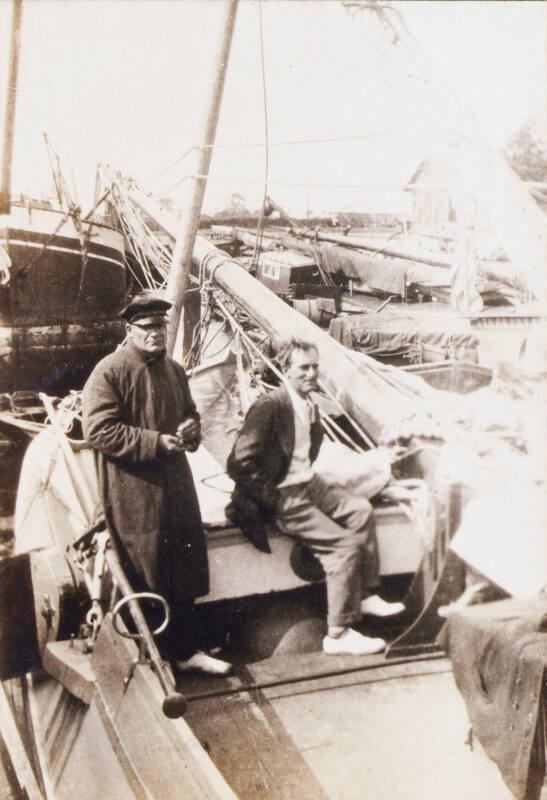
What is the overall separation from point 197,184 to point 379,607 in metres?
3.20

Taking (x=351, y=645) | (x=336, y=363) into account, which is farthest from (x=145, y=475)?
(x=336, y=363)

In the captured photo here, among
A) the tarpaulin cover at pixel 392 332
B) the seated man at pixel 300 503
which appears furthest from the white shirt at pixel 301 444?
the tarpaulin cover at pixel 392 332

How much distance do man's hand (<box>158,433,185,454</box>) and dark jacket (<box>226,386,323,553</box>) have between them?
0.30 meters

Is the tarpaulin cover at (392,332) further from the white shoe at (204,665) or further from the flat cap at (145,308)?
the white shoe at (204,665)

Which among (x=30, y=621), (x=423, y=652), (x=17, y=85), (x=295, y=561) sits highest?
(x=17, y=85)

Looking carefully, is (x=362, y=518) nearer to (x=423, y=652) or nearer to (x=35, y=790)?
(x=423, y=652)

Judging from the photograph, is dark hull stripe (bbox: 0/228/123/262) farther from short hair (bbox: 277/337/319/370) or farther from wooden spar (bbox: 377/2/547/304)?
short hair (bbox: 277/337/319/370)

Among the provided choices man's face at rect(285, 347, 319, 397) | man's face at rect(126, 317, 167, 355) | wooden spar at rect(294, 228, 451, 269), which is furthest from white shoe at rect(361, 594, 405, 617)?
wooden spar at rect(294, 228, 451, 269)

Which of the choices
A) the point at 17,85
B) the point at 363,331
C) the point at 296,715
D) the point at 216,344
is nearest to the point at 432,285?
the point at 363,331

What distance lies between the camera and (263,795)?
2.53 metres

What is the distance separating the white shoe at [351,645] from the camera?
10.2 ft

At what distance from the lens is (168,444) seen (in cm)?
291

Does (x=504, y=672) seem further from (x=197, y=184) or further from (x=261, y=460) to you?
(x=197, y=184)

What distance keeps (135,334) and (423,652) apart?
6.47 ft
